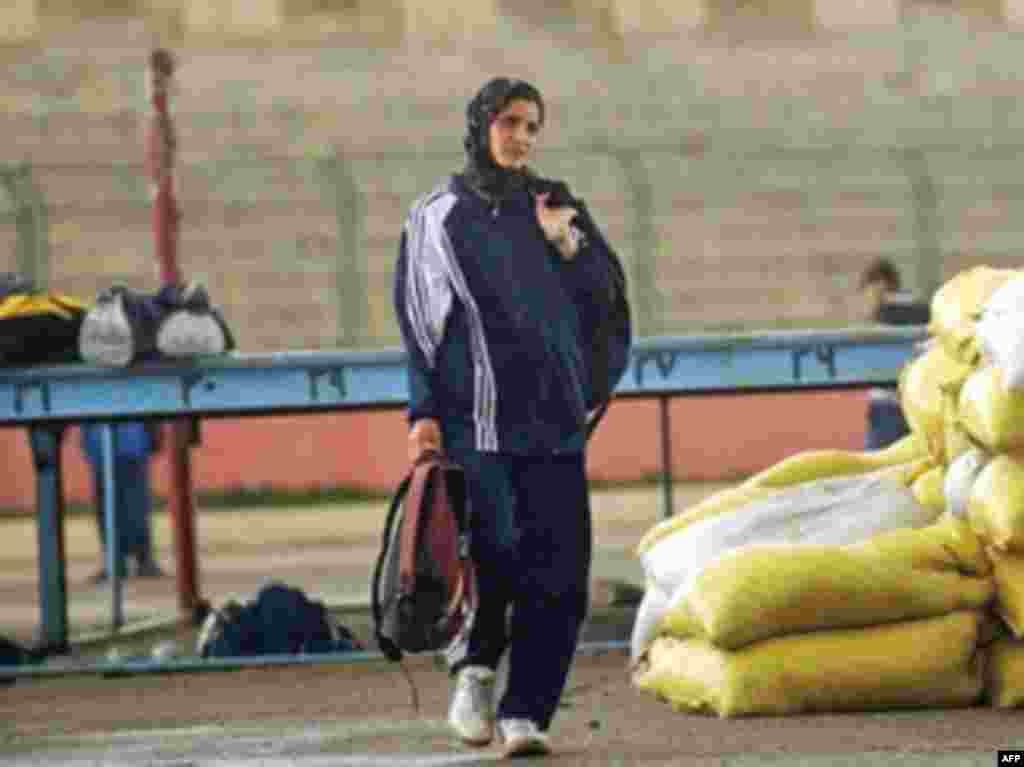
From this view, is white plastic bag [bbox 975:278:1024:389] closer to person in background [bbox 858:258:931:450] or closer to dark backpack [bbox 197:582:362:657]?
dark backpack [bbox 197:582:362:657]

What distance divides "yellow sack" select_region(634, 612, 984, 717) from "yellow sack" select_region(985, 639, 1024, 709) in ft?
0.18

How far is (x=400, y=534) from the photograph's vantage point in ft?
29.7

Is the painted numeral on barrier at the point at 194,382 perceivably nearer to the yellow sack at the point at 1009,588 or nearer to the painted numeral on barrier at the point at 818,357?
the painted numeral on barrier at the point at 818,357

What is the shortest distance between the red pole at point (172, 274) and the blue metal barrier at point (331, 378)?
2.93 m

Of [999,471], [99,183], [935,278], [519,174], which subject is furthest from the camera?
[99,183]

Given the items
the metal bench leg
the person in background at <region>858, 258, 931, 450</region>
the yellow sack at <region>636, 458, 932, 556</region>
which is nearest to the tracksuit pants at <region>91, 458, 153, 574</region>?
the person in background at <region>858, 258, 931, 450</region>

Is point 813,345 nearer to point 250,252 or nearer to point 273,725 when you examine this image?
point 273,725

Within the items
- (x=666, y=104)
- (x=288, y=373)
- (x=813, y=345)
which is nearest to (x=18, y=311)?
(x=288, y=373)

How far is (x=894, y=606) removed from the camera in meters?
10.0

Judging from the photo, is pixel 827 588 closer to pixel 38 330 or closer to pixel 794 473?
pixel 794 473

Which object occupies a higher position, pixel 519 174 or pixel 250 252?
pixel 519 174

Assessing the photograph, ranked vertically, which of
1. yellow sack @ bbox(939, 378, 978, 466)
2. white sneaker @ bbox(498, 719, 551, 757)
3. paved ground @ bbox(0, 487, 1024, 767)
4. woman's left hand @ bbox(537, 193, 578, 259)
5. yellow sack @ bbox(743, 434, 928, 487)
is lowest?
paved ground @ bbox(0, 487, 1024, 767)

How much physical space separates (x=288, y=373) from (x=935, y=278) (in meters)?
10.4

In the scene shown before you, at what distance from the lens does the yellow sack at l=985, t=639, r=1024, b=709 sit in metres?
10.1
